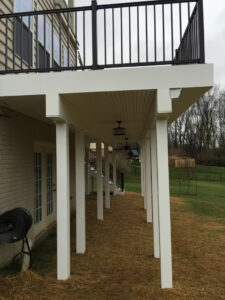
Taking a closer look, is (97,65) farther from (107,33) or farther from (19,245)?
(19,245)

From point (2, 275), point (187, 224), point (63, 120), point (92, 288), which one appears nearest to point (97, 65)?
point (63, 120)

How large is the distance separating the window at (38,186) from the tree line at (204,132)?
3064 centimetres

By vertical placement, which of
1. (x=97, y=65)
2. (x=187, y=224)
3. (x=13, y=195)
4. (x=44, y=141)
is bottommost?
(x=187, y=224)

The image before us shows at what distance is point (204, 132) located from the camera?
35.4m

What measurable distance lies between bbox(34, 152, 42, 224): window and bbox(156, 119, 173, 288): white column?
3.30 metres

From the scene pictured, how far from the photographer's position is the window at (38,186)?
5.82 metres

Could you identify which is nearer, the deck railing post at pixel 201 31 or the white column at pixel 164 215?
the deck railing post at pixel 201 31

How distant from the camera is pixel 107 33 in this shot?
11.6 feet

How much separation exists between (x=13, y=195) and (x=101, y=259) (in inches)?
72.2

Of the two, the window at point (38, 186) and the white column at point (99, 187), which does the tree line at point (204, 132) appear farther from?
the window at point (38, 186)

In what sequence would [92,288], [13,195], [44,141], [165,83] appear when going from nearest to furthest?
[165,83] → [92,288] → [13,195] → [44,141]

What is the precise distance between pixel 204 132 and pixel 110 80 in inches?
1353

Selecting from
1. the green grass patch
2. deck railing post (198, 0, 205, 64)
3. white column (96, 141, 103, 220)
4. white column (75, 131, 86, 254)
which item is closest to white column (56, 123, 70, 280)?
white column (75, 131, 86, 254)

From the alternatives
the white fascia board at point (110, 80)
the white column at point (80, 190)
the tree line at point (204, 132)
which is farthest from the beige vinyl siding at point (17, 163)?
the tree line at point (204, 132)
